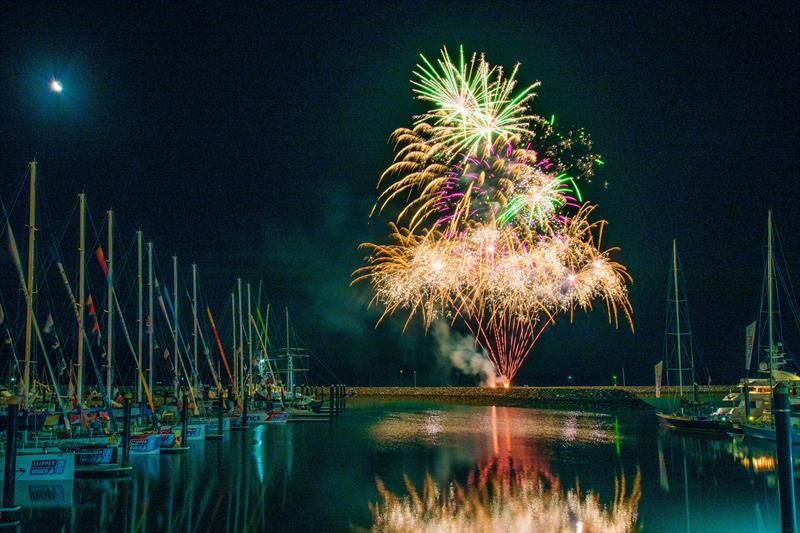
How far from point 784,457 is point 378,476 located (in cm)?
1509

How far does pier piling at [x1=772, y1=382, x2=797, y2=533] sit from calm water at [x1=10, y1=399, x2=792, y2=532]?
4.81 m

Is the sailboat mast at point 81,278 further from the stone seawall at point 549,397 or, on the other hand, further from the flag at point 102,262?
the stone seawall at point 549,397

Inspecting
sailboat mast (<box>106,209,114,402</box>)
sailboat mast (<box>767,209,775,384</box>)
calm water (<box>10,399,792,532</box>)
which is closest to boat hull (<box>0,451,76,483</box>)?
calm water (<box>10,399,792,532</box>)

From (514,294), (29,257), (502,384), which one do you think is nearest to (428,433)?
(514,294)

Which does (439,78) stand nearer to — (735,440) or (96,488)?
(96,488)

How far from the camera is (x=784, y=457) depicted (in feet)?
35.1

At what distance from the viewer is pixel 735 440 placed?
35.0 meters

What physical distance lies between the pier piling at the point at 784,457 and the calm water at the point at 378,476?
15.8 ft

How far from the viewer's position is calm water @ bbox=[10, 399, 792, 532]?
55.5 feet

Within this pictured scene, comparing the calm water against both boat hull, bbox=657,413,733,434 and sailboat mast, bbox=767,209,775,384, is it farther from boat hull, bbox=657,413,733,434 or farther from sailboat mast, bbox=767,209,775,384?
sailboat mast, bbox=767,209,775,384

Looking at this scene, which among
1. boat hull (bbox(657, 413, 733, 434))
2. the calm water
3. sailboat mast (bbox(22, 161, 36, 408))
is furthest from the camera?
boat hull (bbox(657, 413, 733, 434))

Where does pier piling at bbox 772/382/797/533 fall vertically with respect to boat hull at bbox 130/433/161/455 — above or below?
above

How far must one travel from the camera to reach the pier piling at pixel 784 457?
10711 mm

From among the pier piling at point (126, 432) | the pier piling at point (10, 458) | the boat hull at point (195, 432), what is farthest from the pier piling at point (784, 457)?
the boat hull at point (195, 432)
